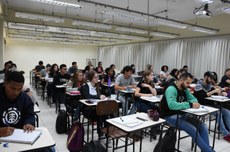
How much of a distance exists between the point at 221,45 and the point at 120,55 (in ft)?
22.9

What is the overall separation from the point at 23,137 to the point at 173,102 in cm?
210

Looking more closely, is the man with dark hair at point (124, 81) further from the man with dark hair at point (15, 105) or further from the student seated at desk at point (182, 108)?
the man with dark hair at point (15, 105)

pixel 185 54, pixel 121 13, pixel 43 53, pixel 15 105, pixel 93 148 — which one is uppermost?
pixel 121 13

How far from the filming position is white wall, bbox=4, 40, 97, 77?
555 inches

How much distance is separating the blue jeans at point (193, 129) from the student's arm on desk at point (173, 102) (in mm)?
226

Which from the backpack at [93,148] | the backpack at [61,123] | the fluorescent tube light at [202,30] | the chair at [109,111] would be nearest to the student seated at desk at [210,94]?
the chair at [109,111]

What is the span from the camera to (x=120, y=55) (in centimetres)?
1320

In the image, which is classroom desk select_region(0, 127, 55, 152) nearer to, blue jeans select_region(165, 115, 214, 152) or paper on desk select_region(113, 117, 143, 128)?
paper on desk select_region(113, 117, 143, 128)

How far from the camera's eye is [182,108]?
9.27ft

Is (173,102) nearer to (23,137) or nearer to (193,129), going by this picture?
(193,129)

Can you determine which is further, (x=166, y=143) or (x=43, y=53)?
(x=43, y=53)

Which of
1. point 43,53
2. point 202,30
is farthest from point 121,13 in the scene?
point 43,53

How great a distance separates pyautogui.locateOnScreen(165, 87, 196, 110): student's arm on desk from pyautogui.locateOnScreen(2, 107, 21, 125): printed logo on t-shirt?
2.07 metres

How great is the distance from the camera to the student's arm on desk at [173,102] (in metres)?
2.81
